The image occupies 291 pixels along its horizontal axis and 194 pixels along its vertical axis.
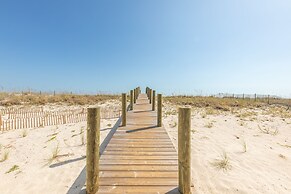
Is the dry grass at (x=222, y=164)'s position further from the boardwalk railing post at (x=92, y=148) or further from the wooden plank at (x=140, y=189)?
the boardwalk railing post at (x=92, y=148)

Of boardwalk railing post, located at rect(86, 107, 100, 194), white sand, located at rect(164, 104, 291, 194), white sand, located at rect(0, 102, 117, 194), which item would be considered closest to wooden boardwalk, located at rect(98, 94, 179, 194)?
boardwalk railing post, located at rect(86, 107, 100, 194)

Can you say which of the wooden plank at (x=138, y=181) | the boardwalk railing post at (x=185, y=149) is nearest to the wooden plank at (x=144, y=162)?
the wooden plank at (x=138, y=181)

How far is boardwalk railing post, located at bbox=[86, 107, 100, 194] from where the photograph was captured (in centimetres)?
268

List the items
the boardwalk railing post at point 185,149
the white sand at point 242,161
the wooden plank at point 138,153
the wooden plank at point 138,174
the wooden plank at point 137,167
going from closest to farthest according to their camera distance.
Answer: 1. the boardwalk railing post at point 185,149
2. the wooden plank at point 138,174
3. the wooden plank at point 137,167
4. the white sand at point 242,161
5. the wooden plank at point 138,153

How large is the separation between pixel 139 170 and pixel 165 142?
5.70 ft

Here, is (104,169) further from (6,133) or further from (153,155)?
(6,133)

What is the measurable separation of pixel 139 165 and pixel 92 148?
4.18 feet

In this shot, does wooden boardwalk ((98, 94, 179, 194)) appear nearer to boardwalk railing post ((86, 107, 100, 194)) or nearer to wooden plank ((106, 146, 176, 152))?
wooden plank ((106, 146, 176, 152))

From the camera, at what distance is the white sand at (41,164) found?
446 centimetres

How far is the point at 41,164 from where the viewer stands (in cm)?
586

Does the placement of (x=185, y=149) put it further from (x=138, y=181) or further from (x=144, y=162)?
(x=144, y=162)

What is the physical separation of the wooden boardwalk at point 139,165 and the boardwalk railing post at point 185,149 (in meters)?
0.24

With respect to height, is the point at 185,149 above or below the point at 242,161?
above

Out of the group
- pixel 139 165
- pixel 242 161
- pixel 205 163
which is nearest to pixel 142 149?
pixel 139 165
